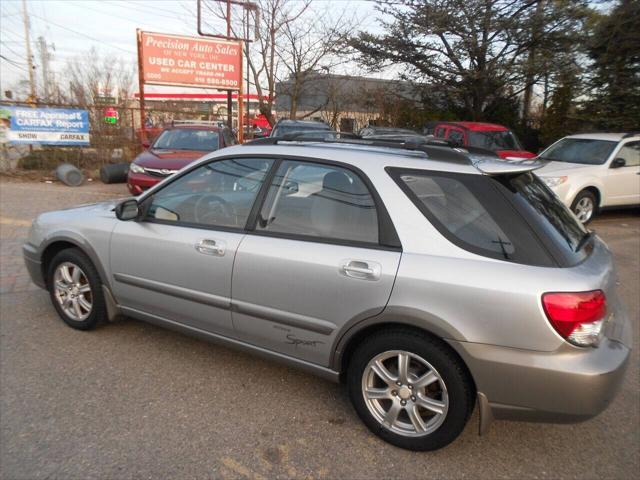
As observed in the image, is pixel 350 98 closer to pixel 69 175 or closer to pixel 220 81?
pixel 220 81

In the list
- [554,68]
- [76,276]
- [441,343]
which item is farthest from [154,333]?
[554,68]

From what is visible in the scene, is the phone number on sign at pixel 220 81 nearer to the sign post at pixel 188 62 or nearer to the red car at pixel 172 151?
the sign post at pixel 188 62

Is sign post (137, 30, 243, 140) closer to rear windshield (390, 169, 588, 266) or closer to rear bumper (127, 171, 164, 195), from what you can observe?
rear bumper (127, 171, 164, 195)

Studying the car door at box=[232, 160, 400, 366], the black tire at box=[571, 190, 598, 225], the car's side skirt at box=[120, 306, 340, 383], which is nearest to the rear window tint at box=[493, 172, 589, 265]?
the car door at box=[232, 160, 400, 366]

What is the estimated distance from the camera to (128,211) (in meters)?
3.48

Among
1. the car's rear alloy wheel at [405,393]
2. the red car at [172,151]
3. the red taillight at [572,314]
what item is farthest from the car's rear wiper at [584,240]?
the red car at [172,151]

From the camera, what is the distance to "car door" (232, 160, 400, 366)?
8.43 feet

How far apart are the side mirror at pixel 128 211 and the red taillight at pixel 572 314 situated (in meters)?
2.74

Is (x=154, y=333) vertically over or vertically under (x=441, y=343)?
under

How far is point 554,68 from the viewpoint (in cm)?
1426

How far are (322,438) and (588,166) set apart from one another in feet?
26.2

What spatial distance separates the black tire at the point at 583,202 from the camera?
8.46 m

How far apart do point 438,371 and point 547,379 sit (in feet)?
1.65

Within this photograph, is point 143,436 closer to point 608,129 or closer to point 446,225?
point 446,225
